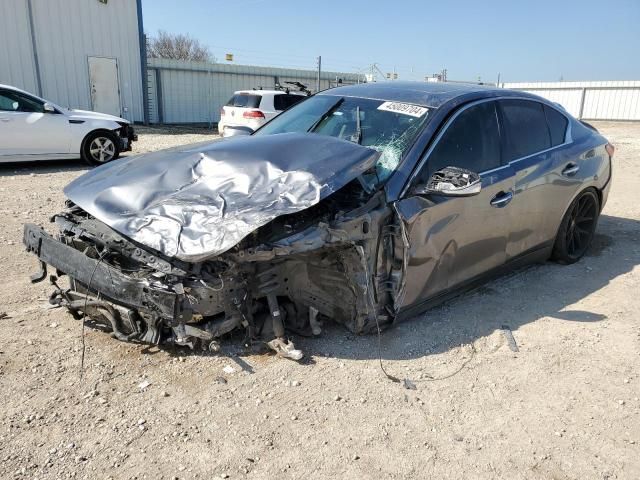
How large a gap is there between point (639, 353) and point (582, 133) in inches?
94.7

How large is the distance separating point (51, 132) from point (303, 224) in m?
8.83

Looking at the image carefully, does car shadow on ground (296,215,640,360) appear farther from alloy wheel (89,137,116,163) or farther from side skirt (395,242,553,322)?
alloy wheel (89,137,116,163)

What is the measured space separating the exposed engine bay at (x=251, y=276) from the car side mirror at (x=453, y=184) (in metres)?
0.33

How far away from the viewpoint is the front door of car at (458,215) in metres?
3.38

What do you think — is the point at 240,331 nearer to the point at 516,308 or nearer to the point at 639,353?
the point at 516,308

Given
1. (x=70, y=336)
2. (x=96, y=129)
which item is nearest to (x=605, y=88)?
(x=96, y=129)

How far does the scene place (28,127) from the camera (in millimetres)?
9703

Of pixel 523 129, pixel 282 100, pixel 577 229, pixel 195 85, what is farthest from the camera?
pixel 195 85

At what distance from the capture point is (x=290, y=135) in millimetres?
3676

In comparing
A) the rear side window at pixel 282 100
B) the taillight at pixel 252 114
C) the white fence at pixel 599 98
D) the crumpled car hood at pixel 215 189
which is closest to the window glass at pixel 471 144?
the crumpled car hood at pixel 215 189

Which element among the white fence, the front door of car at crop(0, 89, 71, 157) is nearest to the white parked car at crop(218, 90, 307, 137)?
the front door of car at crop(0, 89, 71, 157)

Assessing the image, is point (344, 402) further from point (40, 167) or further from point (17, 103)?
point (40, 167)

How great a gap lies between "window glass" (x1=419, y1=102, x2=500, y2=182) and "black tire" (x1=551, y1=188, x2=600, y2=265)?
138cm

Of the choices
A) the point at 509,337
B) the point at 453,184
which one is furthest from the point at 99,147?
the point at 509,337
